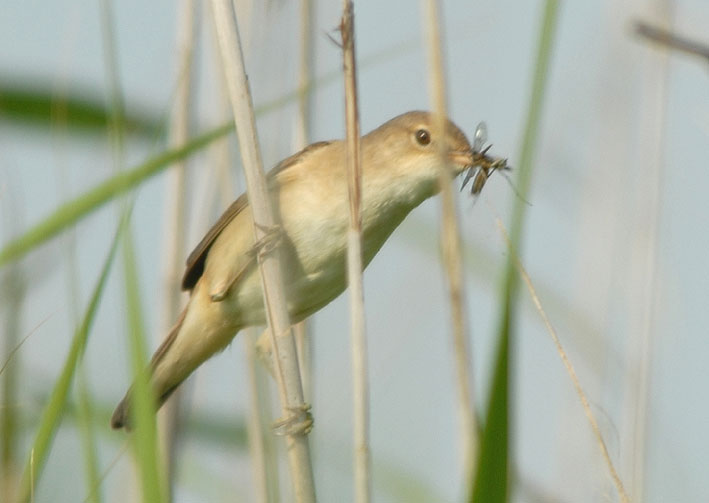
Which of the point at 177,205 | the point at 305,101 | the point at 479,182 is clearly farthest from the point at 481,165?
the point at 177,205

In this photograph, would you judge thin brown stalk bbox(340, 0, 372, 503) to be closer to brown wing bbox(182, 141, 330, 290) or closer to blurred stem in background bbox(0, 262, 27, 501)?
blurred stem in background bbox(0, 262, 27, 501)

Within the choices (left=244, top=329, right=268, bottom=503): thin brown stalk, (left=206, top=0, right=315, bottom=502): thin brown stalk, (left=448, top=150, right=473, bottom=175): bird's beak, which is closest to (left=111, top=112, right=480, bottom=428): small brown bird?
(left=448, top=150, right=473, bottom=175): bird's beak

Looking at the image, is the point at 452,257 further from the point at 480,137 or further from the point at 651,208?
the point at 651,208

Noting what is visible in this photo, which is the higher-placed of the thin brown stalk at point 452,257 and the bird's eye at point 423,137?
the bird's eye at point 423,137

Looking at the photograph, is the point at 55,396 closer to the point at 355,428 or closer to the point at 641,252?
the point at 355,428

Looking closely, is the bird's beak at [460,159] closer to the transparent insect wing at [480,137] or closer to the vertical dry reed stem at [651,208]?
the transparent insect wing at [480,137]

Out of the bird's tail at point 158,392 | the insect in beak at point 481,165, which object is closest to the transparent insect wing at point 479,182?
the insect in beak at point 481,165

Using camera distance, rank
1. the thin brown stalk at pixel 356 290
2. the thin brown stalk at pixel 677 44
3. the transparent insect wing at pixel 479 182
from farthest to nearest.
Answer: the transparent insect wing at pixel 479 182, the thin brown stalk at pixel 356 290, the thin brown stalk at pixel 677 44
